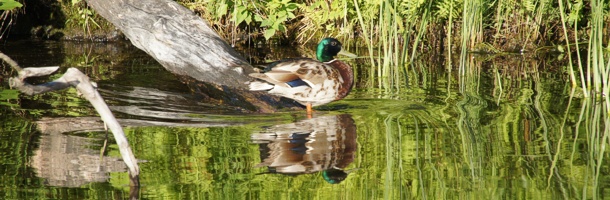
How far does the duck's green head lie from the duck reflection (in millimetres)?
1032

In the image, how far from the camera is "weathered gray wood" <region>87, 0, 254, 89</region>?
305 inches

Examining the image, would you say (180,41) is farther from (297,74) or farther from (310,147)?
(310,147)

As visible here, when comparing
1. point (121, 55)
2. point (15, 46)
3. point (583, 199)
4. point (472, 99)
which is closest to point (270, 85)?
point (472, 99)

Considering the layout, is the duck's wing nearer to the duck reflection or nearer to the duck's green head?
the duck reflection

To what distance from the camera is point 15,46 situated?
11.1 metres

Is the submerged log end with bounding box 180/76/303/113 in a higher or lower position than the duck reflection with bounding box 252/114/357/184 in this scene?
higher

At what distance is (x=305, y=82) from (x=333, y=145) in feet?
4.64

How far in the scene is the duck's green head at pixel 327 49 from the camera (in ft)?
24.7

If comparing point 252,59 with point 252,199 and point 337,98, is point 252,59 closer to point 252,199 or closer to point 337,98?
point 337,98

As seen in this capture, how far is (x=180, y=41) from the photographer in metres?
7.81

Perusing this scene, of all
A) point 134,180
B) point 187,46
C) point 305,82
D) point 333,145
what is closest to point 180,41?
point 187,46

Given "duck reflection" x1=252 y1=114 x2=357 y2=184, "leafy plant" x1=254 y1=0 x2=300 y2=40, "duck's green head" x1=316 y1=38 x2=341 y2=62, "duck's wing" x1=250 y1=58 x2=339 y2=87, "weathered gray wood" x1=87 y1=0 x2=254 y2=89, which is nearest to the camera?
"duck reflection" x1=252 y1=114 x2=357 y2=184

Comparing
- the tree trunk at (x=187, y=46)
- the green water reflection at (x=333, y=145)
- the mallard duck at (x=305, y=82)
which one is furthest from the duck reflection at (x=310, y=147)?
the tree trunk at (x=187, y=46)

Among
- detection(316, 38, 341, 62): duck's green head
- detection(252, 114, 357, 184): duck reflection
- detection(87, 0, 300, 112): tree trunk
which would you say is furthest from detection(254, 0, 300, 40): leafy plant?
detection(252, 114, 357, 184): duck reflection
